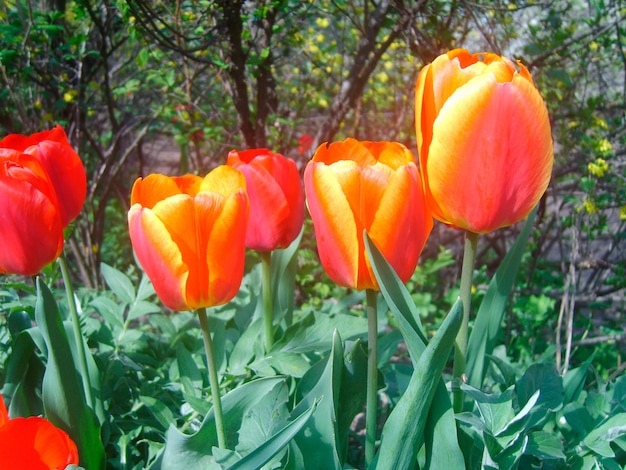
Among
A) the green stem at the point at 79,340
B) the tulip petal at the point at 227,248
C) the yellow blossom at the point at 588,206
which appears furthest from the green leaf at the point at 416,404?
the yellow blossom at the point at 588,206

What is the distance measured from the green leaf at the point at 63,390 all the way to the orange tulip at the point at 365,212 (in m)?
0.35

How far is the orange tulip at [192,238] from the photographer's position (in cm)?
75

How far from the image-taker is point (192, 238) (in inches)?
30.2

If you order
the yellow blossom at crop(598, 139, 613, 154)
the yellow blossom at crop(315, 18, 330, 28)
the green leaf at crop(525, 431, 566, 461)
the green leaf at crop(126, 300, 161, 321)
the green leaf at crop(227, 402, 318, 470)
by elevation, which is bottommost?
the green leaf at crop(525, 431, 566, 461)

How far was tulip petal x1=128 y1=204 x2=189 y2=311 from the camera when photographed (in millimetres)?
745

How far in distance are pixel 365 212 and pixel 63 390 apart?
47cm

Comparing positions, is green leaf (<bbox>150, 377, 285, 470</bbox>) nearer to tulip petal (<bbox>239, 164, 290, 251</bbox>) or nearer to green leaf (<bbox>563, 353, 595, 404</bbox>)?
tulip petal (<bbox>239, 164, 290, 251</bbox>)

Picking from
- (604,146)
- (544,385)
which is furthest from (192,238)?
(604,146)

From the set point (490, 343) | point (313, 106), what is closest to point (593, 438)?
point (490, 343)

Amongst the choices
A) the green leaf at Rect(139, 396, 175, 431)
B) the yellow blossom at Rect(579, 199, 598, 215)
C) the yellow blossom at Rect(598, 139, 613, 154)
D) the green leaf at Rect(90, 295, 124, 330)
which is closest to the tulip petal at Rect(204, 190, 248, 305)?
the green leaf at Rect(139, 396, 175, 431)

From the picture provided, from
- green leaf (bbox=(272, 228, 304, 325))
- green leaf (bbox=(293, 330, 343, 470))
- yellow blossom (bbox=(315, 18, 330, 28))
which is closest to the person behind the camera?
green leaf (bbox=(293, 330, 343, 470))

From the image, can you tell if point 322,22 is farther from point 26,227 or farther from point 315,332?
point 26,227

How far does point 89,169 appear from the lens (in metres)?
3.39

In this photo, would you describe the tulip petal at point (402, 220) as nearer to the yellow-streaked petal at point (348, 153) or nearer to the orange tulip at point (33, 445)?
the yellow-streaked petal at point (348, 153)
